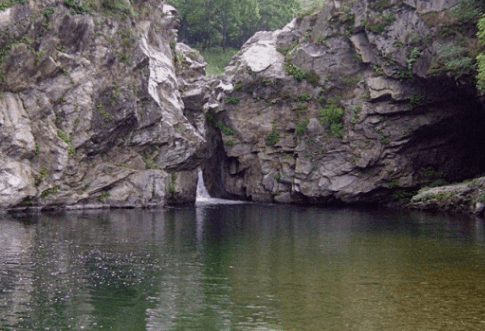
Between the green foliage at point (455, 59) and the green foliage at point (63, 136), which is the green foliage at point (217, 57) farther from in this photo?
the green foliage at point (455, 59)

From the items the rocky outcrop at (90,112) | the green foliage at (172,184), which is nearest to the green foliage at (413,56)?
the rocky outcrop at (90,112)

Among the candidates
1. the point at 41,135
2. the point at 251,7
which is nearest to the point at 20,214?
the point at 41,135

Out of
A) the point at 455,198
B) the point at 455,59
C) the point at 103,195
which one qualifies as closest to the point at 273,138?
the point at 103,195

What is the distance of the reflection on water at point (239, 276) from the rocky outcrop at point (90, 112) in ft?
30.1

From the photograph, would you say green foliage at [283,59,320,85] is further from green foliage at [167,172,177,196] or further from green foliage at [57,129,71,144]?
green foliage at [57,129,71,144]

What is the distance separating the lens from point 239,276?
24.5 meters

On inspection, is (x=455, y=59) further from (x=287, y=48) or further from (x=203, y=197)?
(x=203, y=197)

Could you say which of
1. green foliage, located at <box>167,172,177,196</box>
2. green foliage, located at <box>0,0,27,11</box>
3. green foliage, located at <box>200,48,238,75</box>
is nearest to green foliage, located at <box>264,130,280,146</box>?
green foliage, located at <box>167,172,177,196</box>

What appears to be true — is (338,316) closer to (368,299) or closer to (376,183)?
(368,299)

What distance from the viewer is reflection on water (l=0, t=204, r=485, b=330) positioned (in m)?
18.6

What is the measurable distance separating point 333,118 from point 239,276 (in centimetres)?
3880

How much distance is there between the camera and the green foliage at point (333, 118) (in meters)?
61.0

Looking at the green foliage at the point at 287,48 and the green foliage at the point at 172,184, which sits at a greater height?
the green foliage at the point at 287,48

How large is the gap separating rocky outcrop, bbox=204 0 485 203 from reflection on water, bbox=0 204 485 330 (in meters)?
17.4
